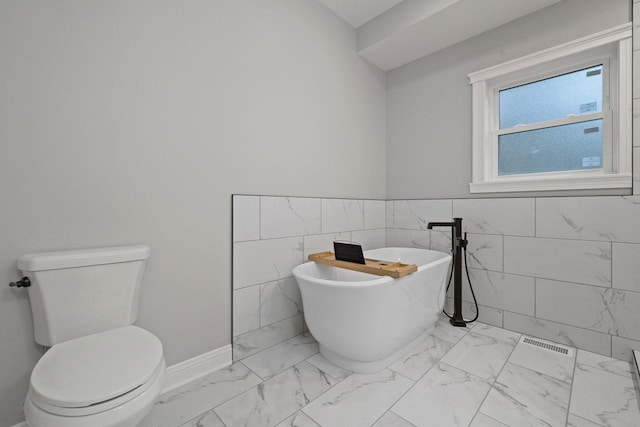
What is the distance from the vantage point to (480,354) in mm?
1856

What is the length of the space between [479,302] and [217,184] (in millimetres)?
2262

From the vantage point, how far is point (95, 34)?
4.31 feet

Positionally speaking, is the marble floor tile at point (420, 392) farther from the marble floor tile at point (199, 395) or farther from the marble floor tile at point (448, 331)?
the marble floor tile at point (448, 331)

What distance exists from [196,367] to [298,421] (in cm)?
71

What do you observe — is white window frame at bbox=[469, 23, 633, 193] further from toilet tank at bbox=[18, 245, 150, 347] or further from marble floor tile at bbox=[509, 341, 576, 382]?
toilet tank at bbox=[18, 245, 150, 347]

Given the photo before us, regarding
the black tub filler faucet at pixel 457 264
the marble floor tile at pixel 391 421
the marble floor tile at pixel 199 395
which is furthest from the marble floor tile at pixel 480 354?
the marble floor tile at pixel 199 395

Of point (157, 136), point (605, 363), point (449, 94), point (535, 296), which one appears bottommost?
point (605, 363)

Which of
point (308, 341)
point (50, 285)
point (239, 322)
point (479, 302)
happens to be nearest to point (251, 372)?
point (239, 322)

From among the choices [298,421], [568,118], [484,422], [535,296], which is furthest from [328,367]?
[568,118]

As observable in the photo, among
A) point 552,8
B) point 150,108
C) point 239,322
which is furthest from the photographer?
point 552,8

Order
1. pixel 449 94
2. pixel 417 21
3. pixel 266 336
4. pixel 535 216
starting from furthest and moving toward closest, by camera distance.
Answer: pixel 449 94 < pixel 417 21 < pixel 535 216 < pixel 266 336

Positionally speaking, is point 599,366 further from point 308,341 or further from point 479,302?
→ point 308,341

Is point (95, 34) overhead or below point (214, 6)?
below

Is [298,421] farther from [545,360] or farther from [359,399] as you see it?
[545,360]
